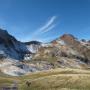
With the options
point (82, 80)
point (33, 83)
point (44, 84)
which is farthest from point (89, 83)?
point (33, 83)

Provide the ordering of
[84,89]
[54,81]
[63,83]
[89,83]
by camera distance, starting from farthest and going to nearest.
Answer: [54,81]
[63,83]
[89,83]
[84,89]

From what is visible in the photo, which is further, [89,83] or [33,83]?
[33,83]

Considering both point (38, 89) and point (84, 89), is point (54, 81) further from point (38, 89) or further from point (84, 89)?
point (84, 89)

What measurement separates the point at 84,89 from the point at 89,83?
1346 cm

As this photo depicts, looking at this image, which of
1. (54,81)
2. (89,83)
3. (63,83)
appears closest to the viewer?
(89,83)

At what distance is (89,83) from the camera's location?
11562 centimetres

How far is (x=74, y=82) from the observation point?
397ft

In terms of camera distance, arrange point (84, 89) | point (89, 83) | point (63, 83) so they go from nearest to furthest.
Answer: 1. point (84, 89)
2. point (89, 83)
3. point (63, 83)

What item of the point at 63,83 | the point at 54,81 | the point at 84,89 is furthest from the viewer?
the point at 54,81

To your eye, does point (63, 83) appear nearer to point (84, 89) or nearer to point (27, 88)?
point (27, 88)

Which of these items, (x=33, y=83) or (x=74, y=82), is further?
(x=33, y=83)

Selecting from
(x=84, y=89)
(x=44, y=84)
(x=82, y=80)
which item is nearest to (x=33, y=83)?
(x=44, y=84)

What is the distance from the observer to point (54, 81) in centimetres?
13450

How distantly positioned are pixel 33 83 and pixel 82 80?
85.7 ft
